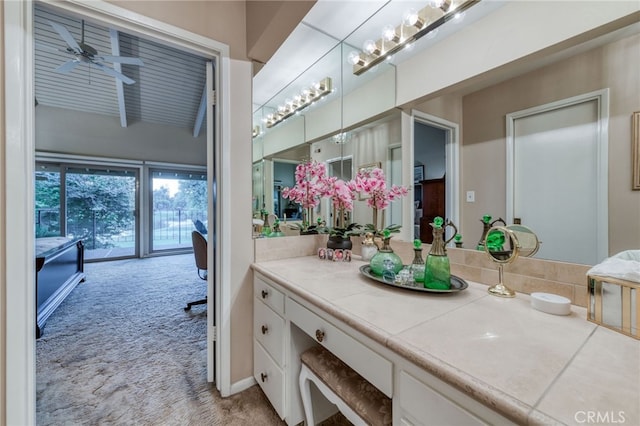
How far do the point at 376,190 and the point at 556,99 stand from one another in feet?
2.89

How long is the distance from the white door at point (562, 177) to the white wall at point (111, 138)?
21.1ft


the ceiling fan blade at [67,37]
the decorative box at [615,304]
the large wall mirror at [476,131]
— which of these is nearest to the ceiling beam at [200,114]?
the ceiling fan blade at [67,37]

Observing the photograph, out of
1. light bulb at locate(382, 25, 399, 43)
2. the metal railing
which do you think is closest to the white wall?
the metal railing

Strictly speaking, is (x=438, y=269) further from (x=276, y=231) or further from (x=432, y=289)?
(x=276, y=231)

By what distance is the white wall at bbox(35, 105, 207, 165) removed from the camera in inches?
187

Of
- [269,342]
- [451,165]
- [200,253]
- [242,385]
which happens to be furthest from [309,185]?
[200,253]

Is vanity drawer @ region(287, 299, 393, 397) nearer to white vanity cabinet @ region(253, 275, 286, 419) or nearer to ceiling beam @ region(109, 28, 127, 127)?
white vanity cabinet @ region(253, 275, 286, 419)

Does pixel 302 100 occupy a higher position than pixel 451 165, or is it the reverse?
pixel 302 100

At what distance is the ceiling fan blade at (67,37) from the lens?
227 cm

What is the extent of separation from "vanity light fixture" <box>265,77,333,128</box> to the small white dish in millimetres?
1872

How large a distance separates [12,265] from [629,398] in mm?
1920

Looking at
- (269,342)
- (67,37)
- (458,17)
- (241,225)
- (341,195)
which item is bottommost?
(269,342)

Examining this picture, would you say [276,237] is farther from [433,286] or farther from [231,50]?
[231,50]

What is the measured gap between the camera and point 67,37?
2.45 m
